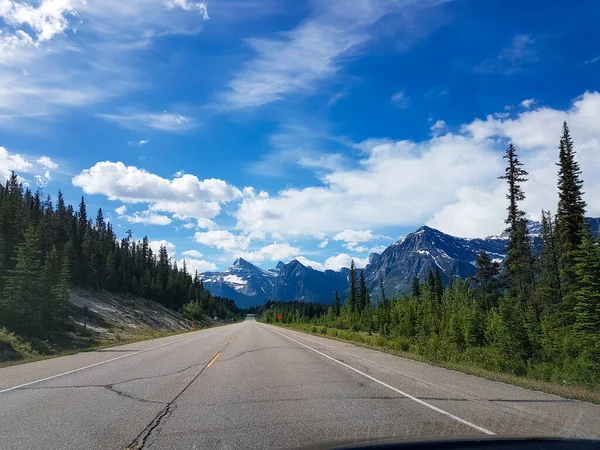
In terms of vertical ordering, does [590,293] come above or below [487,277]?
below

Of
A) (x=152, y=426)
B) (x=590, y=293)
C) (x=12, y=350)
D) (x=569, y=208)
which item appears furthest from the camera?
(x=569, y=208)

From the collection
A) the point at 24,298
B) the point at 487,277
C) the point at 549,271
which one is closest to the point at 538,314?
the point at 549,271

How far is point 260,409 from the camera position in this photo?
764 cm

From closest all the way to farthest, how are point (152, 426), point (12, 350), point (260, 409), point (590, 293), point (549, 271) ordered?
point (152, 426) → point (260, 409) → point (12, 350) → point (590, 293) → point (549, 271)

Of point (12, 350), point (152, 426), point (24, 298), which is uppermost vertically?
point (24, 298)

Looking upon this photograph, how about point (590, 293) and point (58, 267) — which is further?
point (58, 267)

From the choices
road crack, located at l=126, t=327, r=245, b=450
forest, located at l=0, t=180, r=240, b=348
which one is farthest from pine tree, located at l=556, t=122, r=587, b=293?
forest, located at l=0, t=180, r=240, b=348

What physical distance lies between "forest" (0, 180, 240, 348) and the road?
26.9 m

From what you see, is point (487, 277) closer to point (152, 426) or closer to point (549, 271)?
point (549, 271)

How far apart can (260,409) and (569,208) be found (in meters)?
33.5

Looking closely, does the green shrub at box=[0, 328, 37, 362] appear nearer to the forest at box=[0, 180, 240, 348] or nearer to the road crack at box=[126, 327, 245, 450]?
the forest at box=[0, 180, 240, 348]

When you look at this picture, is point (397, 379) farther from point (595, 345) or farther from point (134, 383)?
point (595, 345)

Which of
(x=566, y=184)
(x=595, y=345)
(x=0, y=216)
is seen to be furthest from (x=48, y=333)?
(x=566, y=184)

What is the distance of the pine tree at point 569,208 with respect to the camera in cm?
3198
